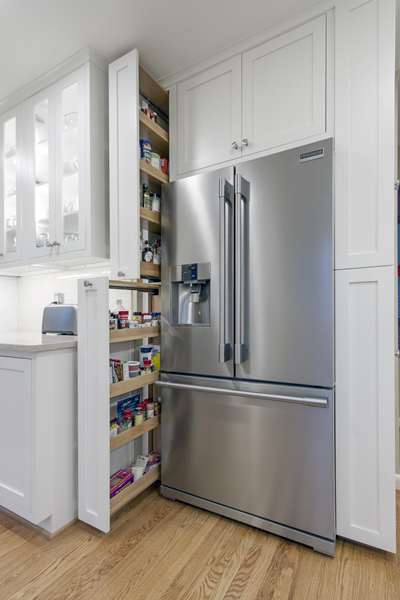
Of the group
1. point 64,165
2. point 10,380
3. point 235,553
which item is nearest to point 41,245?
point 64,165

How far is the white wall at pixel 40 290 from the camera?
7.84 feet

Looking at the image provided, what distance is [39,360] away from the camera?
1451mm

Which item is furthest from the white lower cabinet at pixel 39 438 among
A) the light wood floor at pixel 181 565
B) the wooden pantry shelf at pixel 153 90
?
the wooden pantry shelf at pixel 153 90

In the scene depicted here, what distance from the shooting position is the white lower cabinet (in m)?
1.45

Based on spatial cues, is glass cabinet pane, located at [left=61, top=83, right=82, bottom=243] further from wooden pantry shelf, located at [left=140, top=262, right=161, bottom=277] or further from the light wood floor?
the light wood floor

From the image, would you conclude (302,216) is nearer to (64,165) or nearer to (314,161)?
(314,161)

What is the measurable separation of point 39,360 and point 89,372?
23cm

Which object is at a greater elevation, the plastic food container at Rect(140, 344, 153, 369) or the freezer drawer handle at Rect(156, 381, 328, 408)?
the plastic food container at Rect(140, 344, 153, 369)

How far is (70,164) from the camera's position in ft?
6.26

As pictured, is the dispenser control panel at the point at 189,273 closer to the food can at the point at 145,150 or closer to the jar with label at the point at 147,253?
the jar with label at the point at 147,253

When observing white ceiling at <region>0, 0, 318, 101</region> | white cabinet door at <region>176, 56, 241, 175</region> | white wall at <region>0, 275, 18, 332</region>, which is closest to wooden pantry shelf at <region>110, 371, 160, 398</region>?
white cabinet door at <region>176, 56, 241, 175</region>

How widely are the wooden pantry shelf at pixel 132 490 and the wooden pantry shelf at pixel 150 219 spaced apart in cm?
143

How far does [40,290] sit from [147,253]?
1347mm

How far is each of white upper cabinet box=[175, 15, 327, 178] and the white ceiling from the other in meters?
0.11
